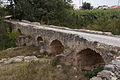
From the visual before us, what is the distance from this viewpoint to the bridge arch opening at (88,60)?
1277 cm

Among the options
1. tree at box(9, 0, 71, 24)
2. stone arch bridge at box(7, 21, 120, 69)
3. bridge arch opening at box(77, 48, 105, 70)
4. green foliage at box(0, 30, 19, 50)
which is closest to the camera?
stone arch bridge at box(7, 21, 120, 69)

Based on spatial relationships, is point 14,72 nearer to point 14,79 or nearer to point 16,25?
point 14,79

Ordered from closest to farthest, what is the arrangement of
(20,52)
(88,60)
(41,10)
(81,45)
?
(81,45), (88,60), (20,52), (41,10)

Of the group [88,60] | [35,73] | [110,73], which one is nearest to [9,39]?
[88,60]

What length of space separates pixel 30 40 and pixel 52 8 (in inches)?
442

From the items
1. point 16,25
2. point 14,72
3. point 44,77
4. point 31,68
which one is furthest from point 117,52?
point 16,25

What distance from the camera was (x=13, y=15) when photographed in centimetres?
3269

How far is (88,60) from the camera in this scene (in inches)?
518

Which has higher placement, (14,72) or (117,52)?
(117,52)

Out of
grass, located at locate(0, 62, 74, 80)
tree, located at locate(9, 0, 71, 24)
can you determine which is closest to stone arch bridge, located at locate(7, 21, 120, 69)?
grass, located at locate(0, 62, 74, 80)

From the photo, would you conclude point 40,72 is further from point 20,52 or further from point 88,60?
point 20,52

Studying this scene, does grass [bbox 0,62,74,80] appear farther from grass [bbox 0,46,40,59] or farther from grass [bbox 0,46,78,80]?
grass [bbox 0,46,40,59]

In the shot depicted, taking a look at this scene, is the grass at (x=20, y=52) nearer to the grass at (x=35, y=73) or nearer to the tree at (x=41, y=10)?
the grass at (x=35, y=73)

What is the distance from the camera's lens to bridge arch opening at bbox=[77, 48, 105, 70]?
1277cm
